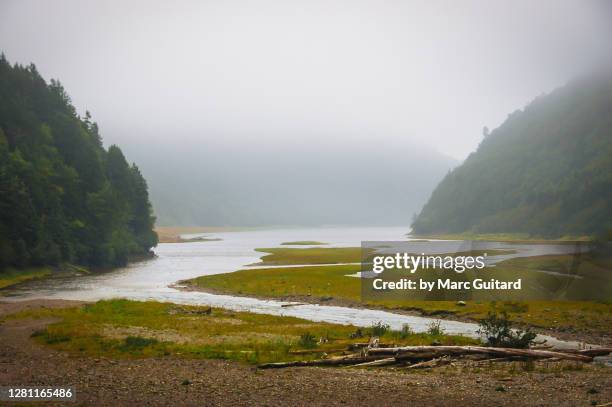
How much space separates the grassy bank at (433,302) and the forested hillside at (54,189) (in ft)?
113

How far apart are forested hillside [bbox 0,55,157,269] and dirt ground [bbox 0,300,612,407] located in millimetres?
65802

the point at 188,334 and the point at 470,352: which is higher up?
the point at 470,352

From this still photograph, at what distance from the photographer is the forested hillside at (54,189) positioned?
86938 millimetres

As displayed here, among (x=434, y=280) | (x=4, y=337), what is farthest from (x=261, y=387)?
(x=434, y=280)

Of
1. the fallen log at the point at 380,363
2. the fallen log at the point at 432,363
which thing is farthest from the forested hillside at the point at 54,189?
the fallen log at the point at 432,363

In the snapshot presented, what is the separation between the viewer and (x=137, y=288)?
7050 cm

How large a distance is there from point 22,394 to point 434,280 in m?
49.0

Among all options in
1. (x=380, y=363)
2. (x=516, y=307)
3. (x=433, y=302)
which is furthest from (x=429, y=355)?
(x=433, y=302)

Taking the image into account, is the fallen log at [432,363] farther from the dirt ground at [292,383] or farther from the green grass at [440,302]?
the green grass at [440,302]

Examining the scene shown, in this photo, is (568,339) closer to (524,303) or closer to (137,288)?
(524,303)

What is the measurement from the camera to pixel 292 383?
23812 millimetres

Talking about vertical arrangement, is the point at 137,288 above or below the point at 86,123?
below

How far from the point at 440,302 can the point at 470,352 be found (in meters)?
26.1

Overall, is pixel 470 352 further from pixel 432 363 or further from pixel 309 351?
pixel 309 351
